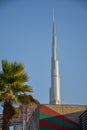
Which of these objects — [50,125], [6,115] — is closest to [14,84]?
[6,115]

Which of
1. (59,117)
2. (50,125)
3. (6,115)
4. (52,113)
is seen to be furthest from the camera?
(52,113)

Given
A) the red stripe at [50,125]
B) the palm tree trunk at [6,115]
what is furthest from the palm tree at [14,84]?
the red stripe at [50,125]

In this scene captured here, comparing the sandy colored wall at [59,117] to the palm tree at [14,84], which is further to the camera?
the sandy colored wall at [59,117]

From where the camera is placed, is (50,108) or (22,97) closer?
(22,97)

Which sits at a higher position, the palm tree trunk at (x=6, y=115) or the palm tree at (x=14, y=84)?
the palm tree at (x=14, y=84)

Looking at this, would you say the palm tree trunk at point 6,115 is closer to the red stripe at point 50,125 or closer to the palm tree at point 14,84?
the palm tree at point 14,84

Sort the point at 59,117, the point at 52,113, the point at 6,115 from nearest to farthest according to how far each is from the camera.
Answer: the point at 6,115, the point at 59,117, the point at 52,113

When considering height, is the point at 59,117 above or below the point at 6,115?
above

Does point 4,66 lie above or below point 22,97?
above

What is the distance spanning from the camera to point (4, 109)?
2498cm

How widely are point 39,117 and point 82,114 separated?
20.6ft

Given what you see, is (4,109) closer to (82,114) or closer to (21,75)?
(21,75)

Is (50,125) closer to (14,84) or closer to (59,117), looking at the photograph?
(59,117)

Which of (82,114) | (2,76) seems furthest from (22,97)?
(82,114)
